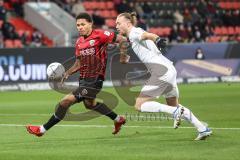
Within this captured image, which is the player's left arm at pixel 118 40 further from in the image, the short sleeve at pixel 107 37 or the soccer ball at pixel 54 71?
the soccer ball at pixel 54 71

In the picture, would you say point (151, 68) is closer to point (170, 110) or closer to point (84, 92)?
point (170, 110)

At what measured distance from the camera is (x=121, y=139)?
38.2 ft

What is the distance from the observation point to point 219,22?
128 feet

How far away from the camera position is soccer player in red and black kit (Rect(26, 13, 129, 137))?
38.1 ft

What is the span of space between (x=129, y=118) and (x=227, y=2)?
26874 millimetres

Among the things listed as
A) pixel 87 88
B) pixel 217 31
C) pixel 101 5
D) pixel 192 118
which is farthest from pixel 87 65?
pixel 217 31

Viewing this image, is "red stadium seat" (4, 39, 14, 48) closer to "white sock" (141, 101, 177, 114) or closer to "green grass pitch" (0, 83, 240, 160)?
"green grass pitch" (0, 83, 240, 160)

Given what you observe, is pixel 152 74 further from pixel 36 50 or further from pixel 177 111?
pixel 36 50

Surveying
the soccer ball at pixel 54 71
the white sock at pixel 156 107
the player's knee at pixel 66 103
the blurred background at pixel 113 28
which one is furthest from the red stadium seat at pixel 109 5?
the white sock at pixel 156 107

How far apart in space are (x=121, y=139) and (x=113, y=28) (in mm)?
22780

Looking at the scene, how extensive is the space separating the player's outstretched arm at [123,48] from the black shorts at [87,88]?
1.83ft

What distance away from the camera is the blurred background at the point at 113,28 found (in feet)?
86.9

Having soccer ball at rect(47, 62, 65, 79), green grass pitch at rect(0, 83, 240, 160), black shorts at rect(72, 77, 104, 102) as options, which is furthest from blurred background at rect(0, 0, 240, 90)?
black shorts at rect(72, 77, 104, 102)

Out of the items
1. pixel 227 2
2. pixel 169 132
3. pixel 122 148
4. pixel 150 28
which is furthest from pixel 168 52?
pixel 122 148
